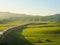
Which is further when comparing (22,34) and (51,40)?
(22,34)

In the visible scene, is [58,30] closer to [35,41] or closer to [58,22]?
[58,22]

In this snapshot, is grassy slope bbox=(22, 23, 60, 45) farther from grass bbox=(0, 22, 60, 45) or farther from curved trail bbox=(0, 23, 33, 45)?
curved trail bbox=(0, 23, 33, 45)

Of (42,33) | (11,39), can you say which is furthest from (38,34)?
(11,39)

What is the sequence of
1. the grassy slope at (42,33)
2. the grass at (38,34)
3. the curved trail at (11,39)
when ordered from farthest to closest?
1. the grassy slope at (42,33)
2. the grass at (38,34)
3. the curved trail at (11,39)

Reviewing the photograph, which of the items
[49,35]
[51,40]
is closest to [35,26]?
[49,35]

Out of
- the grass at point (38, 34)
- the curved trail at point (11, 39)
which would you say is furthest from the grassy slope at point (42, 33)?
the curved trail at point (11, 39)

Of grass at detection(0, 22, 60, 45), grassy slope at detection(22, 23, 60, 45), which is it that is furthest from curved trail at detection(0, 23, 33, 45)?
grassy slope at detection(22, 23, 60, 45)

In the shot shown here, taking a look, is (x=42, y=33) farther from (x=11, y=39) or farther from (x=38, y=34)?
(x=11, y=39)

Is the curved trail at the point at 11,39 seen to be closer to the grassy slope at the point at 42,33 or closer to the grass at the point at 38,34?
the grass at the point at 38,34

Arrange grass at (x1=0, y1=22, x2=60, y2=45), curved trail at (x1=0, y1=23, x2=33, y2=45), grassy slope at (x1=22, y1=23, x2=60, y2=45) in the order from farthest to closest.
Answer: grassy slope at (x1=22, y1=23, x2=60, y2=45) < grass at (x1=0, y1=22, x2=60, y2=45) < curved trail at (x1=0, y1=23, x2=33, y2=45)
